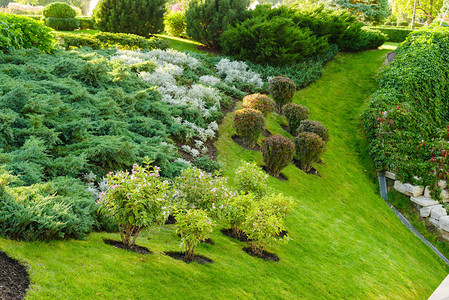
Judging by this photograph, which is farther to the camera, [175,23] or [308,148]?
[175,23]

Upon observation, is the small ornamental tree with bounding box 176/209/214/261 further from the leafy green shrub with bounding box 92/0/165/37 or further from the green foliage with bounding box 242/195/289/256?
the leafy green shrub with bounding box 92/0/165/37

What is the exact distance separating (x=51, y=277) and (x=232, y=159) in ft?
22.6

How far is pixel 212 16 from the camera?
19438 millimetres

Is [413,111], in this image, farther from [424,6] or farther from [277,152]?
[424,6]

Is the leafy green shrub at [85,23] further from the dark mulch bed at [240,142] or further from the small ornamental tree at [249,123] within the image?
the small ornamental tree at [249,123]

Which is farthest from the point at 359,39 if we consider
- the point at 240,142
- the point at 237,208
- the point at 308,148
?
the point at 237,208

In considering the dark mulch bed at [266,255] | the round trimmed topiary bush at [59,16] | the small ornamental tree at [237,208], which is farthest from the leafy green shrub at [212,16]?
the dark mulch bed at [266,255]

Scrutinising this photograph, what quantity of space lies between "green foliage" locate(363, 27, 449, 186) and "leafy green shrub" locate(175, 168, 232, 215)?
8.34 metres

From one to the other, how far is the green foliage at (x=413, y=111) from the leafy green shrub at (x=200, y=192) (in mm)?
8339

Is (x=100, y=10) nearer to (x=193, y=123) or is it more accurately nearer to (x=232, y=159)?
(x=193, y=123)

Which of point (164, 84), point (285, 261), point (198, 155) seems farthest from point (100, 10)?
point (285, 261)

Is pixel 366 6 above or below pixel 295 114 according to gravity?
above

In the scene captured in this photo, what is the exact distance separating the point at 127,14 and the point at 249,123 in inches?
519

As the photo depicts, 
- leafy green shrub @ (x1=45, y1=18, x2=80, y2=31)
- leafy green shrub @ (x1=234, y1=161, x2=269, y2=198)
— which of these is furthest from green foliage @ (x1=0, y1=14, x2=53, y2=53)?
leafy green shrub @ (x1=45, y1=18, x2=80, y2=31)
